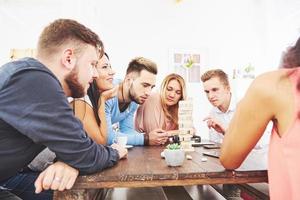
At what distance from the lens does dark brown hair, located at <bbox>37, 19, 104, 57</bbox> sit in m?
1.05

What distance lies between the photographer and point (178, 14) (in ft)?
15.2

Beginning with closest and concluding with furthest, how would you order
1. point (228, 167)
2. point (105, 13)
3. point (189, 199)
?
1. point (228, 167)
2. point (189, 199)
3. point (105, 13)

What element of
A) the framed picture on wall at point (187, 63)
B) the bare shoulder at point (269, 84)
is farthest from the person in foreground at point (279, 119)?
the framed picture on wall at point (187, 63)

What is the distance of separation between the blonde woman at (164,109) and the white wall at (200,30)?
1979 mm

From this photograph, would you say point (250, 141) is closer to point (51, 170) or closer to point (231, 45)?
point (51, 170)

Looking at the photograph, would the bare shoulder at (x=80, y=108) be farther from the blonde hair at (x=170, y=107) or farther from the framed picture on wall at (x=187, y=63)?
the framed picture on wall at (x=187, y=63)

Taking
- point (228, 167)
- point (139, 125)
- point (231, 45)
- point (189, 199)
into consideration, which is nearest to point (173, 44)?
point (231, 45)

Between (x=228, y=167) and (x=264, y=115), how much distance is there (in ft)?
0.76

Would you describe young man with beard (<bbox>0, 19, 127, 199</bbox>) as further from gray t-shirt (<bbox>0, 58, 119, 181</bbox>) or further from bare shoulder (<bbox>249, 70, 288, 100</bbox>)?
bare shoulder (<bbox>249, 70, 288, 100</bbox>)

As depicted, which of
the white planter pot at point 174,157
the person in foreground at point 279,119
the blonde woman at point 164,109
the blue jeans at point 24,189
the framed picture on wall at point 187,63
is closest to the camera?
the person in foreground at point 279,119

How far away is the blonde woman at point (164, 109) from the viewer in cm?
237

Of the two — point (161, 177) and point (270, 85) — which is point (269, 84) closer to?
point (270, 85)

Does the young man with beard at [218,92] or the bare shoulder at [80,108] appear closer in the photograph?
the bare shoulder at [80,108]

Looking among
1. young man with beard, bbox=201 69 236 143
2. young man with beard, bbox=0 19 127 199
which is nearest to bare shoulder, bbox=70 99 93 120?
young man with beard, bbox=0 19 127 199
